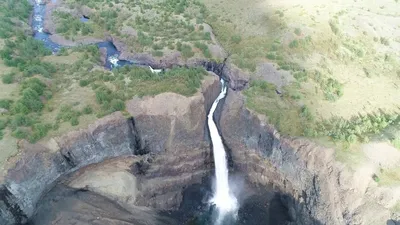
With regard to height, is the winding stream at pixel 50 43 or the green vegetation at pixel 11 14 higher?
the green vegetation at pixel 11 14

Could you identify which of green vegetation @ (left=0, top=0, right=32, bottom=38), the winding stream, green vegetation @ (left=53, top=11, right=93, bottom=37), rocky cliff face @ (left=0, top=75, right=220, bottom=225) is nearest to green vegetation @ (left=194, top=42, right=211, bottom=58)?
the winding stream

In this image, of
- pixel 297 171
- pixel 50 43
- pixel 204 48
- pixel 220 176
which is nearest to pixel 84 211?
pixel 220 176

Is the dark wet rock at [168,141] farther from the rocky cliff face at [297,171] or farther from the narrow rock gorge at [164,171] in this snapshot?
the rocky cliff face at [297,171]

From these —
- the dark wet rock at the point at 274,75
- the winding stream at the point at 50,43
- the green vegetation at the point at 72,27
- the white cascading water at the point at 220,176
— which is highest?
the dark wet rock at the point at 274,75

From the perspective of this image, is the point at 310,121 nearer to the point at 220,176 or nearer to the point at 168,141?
the point at 220,176

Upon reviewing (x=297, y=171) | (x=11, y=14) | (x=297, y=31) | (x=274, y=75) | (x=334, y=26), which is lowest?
(x=297, y=171)

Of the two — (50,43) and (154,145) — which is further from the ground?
(50,43)

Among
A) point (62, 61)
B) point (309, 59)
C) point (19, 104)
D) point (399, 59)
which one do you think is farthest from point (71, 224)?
point (399, 59)

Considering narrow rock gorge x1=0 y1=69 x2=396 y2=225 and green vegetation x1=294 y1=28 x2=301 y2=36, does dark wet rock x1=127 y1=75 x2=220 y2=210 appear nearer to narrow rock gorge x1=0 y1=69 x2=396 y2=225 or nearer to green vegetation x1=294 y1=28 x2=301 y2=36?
Result: narrow rock gorge x1=0 y1=69 x2=396 y2=225

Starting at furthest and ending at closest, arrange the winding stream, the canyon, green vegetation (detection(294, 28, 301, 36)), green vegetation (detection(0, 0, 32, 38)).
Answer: green vegetation (detection(0, 0, 32, 38)) → the winding stream → green vegetation (detection(294, 28, 301, 36)) → the canyon

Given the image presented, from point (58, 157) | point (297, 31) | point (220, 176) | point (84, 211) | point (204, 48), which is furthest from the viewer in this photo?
point (297, 31)

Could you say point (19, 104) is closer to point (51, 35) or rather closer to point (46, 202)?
point (46, 202)

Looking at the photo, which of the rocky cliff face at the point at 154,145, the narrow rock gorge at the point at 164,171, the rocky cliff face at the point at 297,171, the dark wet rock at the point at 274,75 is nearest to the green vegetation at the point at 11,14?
the rocky cliff face at the point at 154,145
